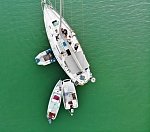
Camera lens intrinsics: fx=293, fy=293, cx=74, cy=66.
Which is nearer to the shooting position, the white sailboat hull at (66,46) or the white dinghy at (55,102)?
the white sailboat hull at (66,46)

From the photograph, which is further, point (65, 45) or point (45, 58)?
point (45, 58)

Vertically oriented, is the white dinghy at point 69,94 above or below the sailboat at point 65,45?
below

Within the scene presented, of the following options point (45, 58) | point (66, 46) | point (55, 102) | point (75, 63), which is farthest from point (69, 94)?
point (66, 46)

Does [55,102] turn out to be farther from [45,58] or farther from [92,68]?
[92,68]

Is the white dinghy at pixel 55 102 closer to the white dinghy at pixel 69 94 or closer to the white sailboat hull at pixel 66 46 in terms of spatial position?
the white dinghy at pixel 69 94

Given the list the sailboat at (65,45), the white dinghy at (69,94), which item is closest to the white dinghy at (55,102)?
the white dinghy at (69,94)

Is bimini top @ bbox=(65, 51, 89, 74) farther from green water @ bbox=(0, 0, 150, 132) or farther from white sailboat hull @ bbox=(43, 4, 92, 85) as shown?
green water @ bbox=(0, 0, 150, 132)
